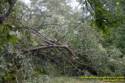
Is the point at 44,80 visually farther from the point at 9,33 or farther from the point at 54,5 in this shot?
the point at 54,5

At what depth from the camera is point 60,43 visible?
5586 millimetres

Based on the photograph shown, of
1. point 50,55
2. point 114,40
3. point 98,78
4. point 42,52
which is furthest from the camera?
point 114,40

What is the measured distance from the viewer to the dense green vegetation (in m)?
1.91

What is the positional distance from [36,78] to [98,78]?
391 centimetres

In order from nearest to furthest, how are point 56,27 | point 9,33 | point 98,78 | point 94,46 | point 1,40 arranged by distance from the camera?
point 9,33 < point 1,40 < point 56,27 < point 94,46 < point 98,78

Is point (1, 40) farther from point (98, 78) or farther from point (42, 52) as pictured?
point (98, 78)

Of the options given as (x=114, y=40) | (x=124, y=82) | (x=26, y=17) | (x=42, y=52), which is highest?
(x=26, y=17)

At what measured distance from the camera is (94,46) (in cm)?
755

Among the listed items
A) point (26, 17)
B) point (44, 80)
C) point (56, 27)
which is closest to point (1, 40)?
point (44, 80)

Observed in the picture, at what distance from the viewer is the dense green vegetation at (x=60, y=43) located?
6.26 ft

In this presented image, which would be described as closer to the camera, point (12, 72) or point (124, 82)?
point (12, 72)

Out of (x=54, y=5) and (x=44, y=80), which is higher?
(x=54, y=5)

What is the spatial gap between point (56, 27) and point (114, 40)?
12.3 ft

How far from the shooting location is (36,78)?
4789 millimetres
